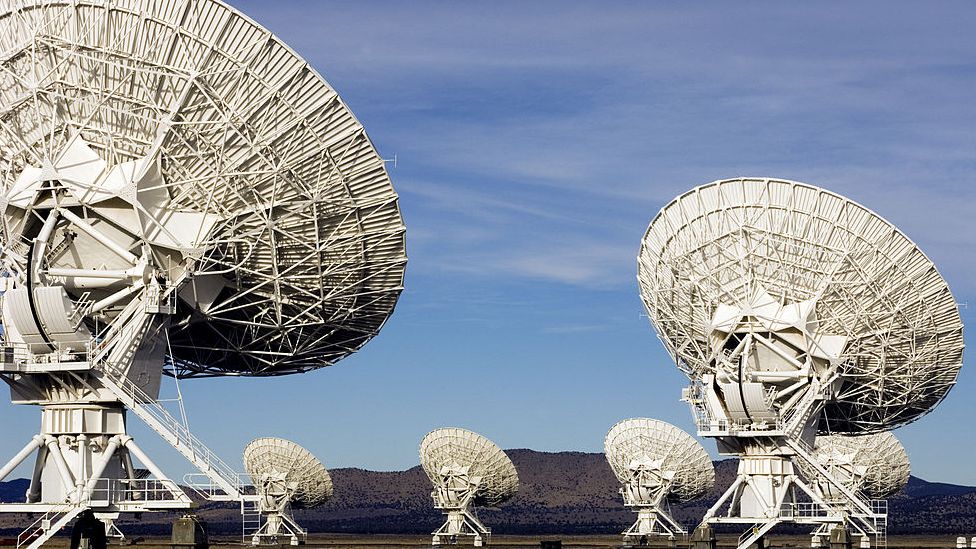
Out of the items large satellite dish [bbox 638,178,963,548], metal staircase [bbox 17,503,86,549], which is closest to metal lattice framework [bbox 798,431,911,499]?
large satellite dish [bbox 638,178,963,548]

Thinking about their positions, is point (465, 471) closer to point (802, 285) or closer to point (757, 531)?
point (757, 531)

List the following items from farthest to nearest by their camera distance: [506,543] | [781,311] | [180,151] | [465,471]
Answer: [506,543] < [465,471] < [781,311] < [180,151]

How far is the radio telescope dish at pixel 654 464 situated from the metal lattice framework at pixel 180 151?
4887 centimetres

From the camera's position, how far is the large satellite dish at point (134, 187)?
4238cm

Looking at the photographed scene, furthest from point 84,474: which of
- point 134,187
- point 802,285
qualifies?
point 802,285

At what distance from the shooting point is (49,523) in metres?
42.7

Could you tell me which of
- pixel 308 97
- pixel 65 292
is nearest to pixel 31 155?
pixel 65 292

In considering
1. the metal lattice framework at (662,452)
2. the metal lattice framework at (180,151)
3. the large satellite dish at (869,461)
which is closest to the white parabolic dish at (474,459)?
the metal lattice framework at (662,452)

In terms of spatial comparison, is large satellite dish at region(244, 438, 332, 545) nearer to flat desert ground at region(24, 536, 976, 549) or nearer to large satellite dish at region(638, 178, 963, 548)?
flat desert ground at region(24, 536, 976, 549)

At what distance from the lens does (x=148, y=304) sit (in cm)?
4309

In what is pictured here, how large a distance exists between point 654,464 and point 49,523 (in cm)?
5473

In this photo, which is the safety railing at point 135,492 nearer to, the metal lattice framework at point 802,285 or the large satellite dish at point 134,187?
the large satellite dish at point 134,187

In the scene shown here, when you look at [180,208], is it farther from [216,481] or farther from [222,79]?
[216,481]

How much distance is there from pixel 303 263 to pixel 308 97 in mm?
5736
